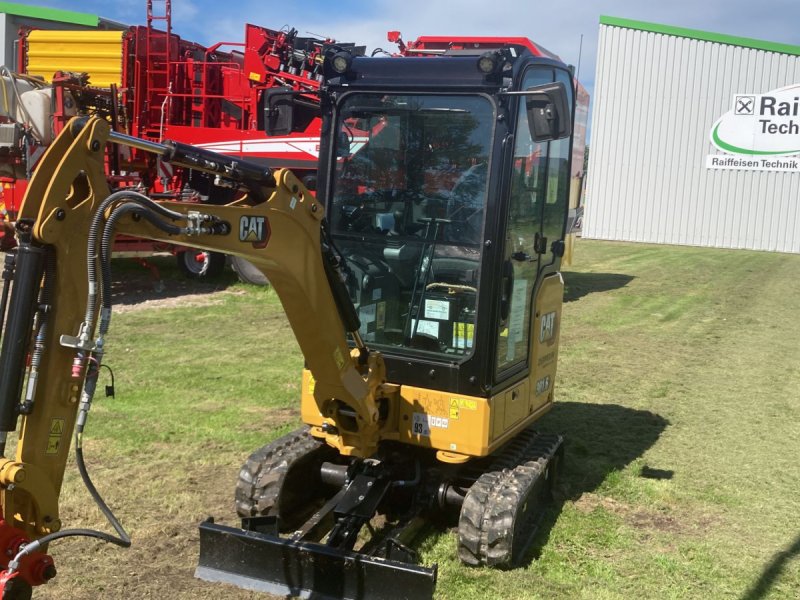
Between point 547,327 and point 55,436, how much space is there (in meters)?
3.37

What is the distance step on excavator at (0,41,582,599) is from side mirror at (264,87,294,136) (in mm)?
13

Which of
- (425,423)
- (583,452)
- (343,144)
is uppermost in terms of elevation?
(343,144)

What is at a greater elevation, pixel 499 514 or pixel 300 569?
pixel 499 514

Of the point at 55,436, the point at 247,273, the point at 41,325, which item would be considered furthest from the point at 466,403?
the point at 247,273

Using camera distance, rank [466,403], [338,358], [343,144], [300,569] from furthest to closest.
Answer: [343,144] → [466,403] → [338,358] → [300,569]

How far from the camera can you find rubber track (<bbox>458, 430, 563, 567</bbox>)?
434cm

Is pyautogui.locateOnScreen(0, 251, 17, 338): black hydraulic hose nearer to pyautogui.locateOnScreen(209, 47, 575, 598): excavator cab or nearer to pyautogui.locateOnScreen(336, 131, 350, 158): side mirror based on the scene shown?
pyautogui.locateOnScreen(209, 47, 575, 598): excavator cab

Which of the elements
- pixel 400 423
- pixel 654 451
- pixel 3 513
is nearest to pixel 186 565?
pixel 400 423

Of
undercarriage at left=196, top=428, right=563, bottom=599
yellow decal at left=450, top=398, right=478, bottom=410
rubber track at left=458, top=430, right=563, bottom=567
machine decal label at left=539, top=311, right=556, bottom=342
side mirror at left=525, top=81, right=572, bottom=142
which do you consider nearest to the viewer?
undercarriage at left=196, top=428, right=563, bottom=599

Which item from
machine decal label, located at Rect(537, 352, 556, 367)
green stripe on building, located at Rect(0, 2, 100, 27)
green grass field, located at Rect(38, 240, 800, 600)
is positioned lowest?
green grass field, located at Rect(38, 240, 800, 600)

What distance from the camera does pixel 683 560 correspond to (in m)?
4.70

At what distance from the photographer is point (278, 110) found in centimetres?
482

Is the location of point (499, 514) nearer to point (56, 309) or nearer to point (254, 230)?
point (254, 230)

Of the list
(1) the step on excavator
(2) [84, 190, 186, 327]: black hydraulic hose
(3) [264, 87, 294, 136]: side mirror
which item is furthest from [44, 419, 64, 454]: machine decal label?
(3) [264, 87, 294, 136]: side mirror
